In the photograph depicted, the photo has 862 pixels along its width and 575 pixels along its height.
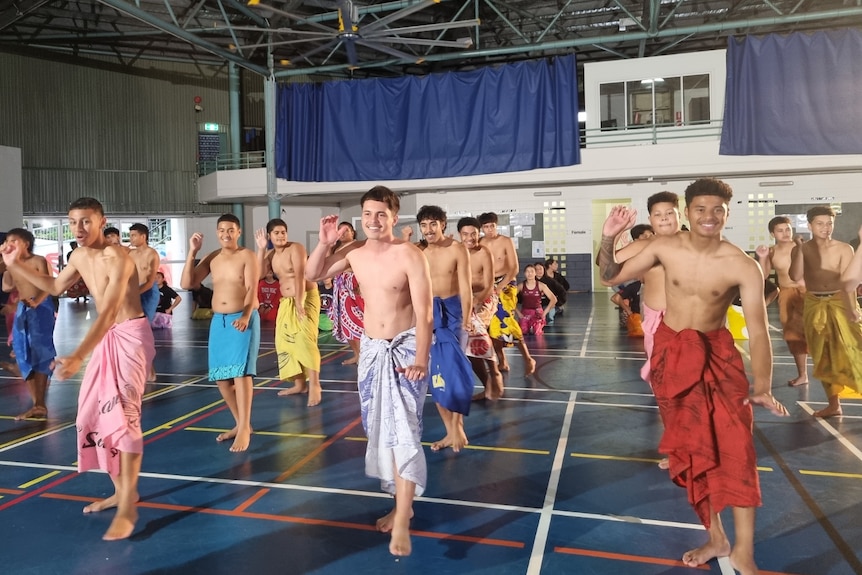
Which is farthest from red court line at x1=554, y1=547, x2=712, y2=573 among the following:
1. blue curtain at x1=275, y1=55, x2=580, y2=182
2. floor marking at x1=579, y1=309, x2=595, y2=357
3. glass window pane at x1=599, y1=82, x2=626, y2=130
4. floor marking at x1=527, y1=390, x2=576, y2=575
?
glass window pane at x1=599, y1=82, x2=626, y2=130

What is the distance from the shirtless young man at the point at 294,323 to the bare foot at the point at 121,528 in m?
3.09

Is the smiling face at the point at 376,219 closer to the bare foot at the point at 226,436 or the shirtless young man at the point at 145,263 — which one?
the bare foot at the point at 226,436

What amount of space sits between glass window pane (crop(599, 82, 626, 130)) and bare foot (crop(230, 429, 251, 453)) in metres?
15.6

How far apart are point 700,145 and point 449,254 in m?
13.4

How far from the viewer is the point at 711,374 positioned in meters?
3.12

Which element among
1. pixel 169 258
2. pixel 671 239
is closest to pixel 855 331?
pixel 671 239

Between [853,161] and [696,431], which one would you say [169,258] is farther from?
[696,431]

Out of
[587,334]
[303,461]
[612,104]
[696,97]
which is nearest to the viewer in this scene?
[303,461]

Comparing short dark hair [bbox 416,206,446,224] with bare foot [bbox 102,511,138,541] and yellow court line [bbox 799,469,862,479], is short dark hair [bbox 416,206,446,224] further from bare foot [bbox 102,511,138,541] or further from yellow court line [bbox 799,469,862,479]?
yellow court line [bbox 799,469,862,479]

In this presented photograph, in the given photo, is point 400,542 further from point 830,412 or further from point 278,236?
point 830,412

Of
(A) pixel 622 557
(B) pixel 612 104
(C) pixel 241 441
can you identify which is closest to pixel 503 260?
(C) pixel 241 441

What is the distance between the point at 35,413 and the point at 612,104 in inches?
654

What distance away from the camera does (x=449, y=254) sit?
5.29 meters

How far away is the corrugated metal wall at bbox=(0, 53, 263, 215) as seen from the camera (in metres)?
20.8
